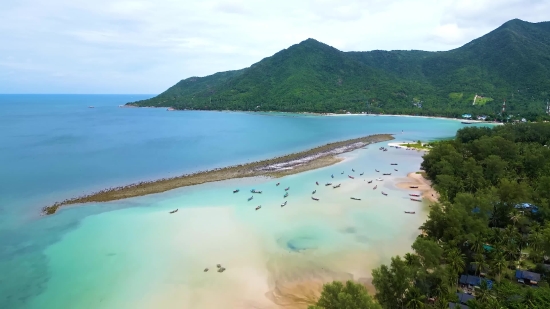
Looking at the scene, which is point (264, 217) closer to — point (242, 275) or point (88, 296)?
point (242, 275)

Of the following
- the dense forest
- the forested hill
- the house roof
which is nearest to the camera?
the dense forest

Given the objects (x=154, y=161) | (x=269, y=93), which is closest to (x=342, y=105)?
(x=269, y=93)

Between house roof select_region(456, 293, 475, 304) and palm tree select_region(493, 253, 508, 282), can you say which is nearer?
house roof select_region(456, 293, 475, 304)

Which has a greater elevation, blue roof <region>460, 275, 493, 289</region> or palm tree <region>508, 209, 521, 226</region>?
palm tree <region>508, 209, 521, 226</region>

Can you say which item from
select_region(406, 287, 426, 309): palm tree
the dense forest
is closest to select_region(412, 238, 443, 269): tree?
the dense forest

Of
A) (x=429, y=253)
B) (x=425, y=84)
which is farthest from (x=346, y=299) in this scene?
(x=425, y=84)

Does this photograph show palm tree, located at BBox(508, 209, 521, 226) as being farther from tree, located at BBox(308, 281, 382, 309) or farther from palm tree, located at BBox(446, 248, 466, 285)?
tree, located at BBox(308, 281, 382, 309)
